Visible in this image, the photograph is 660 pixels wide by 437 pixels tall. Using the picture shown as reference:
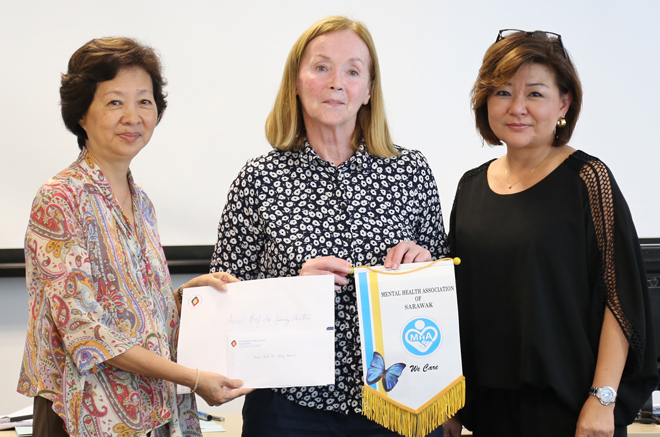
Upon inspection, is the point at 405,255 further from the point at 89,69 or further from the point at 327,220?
the point at 89,69

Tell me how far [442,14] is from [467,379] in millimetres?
2154

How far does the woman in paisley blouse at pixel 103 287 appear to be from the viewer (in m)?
1.43

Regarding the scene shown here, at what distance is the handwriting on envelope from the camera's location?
5.13 ft

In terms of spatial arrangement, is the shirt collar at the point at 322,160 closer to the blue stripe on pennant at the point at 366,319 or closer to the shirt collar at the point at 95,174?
the blue stripe on pennant at the point at 366,319

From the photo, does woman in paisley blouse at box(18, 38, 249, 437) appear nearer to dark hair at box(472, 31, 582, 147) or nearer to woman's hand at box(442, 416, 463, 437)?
woman's hand at box(442, 416, 463, 437)

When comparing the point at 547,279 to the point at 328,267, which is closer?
the point at 328,267

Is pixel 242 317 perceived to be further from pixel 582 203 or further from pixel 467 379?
pixel 582 203

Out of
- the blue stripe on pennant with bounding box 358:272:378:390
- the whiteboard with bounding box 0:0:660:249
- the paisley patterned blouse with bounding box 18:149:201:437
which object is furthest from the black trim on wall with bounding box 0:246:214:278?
the blue stripe on pennant with bounding box 358:272:378:390

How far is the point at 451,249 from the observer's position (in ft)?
6.45

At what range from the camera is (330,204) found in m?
1.68

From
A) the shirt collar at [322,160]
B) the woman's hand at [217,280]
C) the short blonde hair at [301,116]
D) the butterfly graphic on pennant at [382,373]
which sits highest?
the short blonde hair at [301,116]

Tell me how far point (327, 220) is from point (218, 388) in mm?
520

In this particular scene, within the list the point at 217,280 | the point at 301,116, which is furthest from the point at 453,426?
the point at 301,116

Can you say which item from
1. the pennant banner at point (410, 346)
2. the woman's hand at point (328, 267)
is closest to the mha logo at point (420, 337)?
the pennant banner at point (410, 346)
